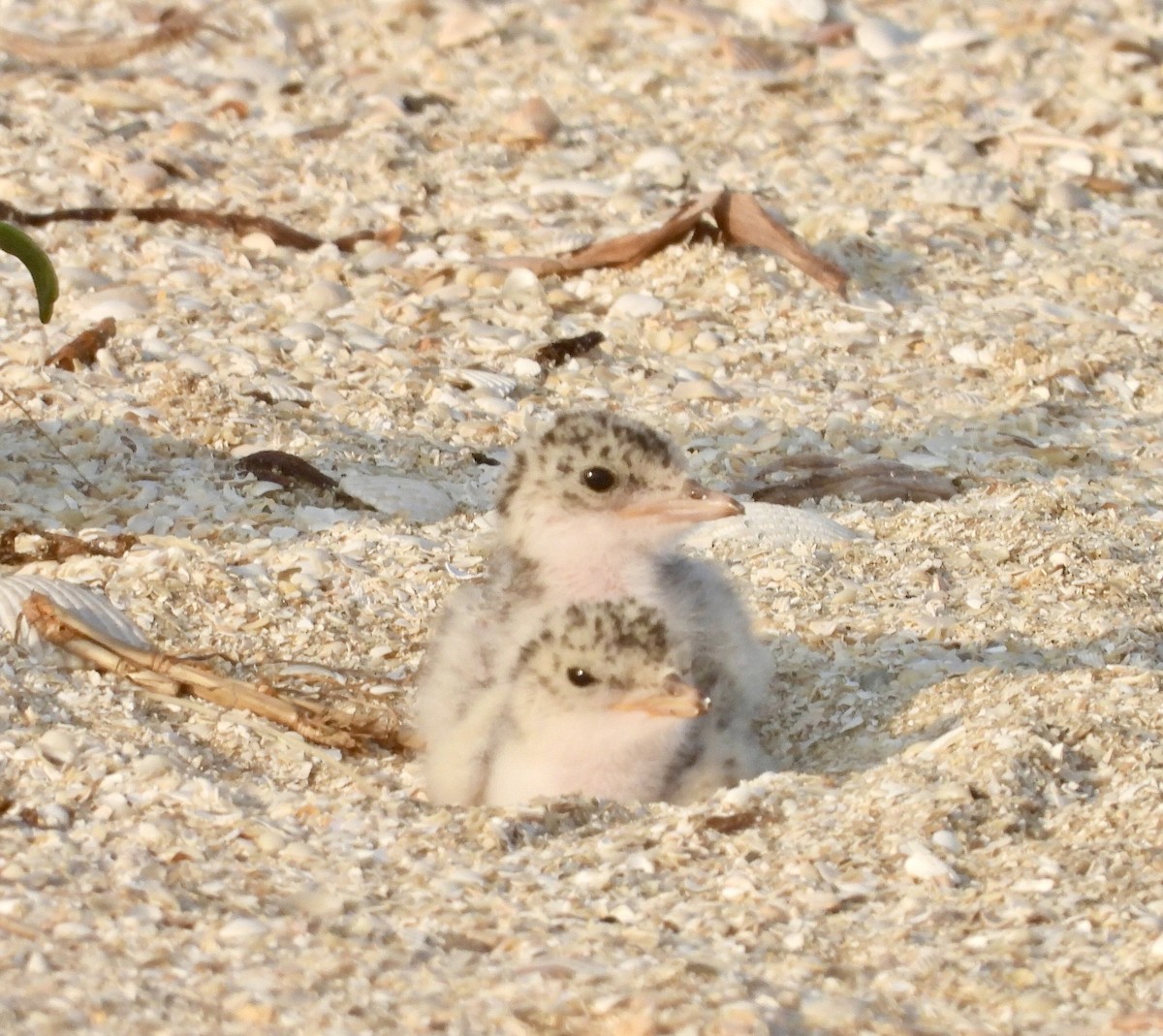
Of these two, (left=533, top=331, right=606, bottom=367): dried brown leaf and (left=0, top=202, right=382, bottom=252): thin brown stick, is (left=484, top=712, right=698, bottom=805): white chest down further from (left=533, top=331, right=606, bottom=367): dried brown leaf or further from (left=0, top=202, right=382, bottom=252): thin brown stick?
(left=0, top=202, right=382, bottom=252): thin brown stick

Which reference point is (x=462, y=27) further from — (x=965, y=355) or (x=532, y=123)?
(x=965, y=355)

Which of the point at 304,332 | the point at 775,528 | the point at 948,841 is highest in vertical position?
the point at 948,841

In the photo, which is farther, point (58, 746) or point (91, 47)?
point (91, 47)

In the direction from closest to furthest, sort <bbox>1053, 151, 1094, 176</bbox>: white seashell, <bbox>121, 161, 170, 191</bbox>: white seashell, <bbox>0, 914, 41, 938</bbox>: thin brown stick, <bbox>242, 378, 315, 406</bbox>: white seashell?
<bbox>0, 914, 41, 938</bbox>: thin brown stick
<bbox>242, 378, 315, 406</bbox>: white seashell
<bbox>121, 161, 170, 191</bbox>: white seashell
<bbox>1053, 151, 1094, 176</bbox>: white seashell

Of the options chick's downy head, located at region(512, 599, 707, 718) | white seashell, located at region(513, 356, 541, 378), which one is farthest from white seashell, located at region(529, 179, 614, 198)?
chick's downy head, located at region(512, 599, 707, 718)

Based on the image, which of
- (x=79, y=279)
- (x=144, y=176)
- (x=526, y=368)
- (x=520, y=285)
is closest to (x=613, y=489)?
(x=526, y=368)

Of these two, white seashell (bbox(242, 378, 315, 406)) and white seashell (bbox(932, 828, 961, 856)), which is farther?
white seashell (bbox(242, 378, 315, 406))

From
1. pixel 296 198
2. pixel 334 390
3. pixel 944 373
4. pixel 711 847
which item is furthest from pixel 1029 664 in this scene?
pixel 296 198
